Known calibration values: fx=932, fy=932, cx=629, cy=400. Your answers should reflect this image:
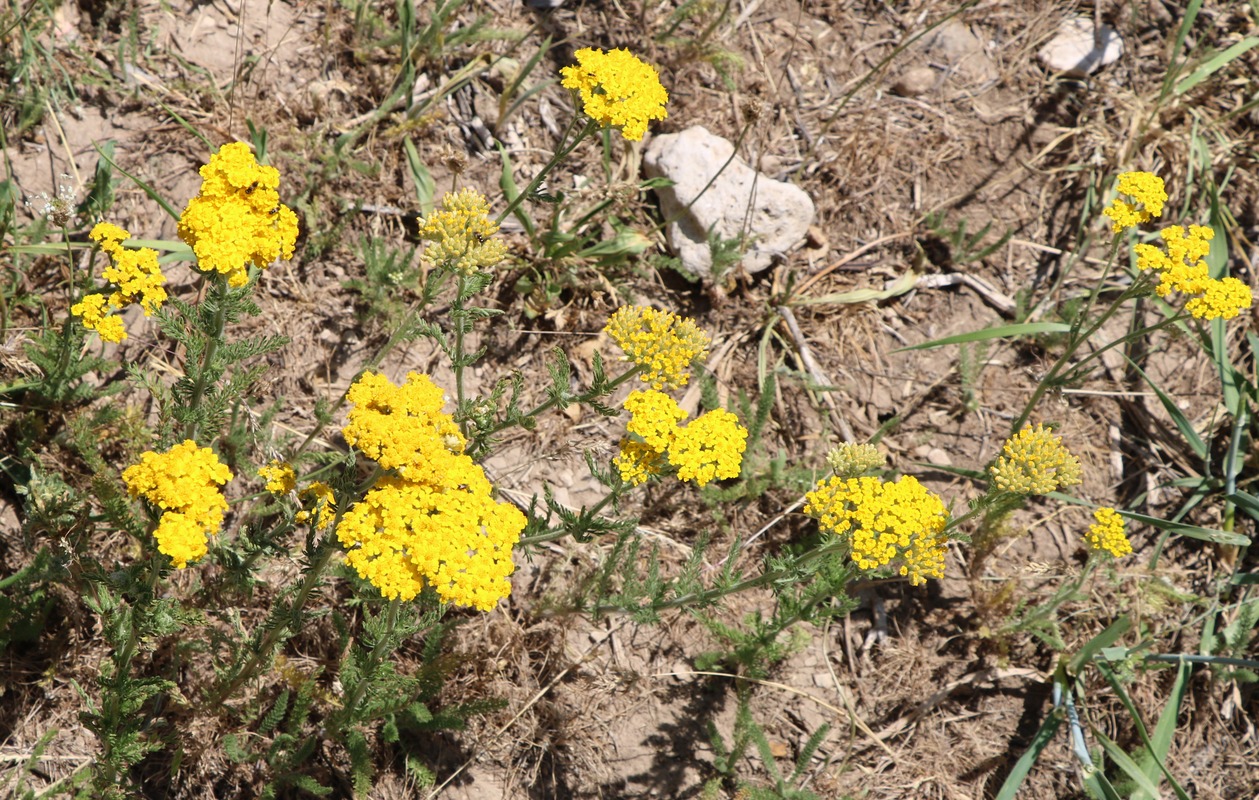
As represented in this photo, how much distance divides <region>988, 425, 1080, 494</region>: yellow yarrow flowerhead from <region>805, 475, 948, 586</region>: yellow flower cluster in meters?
0.40

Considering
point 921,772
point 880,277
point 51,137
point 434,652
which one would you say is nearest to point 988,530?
point 921,772

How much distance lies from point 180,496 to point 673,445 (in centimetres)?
167

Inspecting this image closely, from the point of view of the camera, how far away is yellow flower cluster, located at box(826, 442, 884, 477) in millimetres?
3998

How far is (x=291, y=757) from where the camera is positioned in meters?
4.02

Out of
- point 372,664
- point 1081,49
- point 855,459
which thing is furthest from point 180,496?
point 1081,49

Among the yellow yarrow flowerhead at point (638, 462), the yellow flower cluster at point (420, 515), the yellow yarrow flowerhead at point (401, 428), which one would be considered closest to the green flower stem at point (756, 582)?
the yellow yarrow flowerhead at point (638, 462)

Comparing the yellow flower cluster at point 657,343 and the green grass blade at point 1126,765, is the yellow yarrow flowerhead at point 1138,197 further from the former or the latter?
the green grass blade at point 1126,765

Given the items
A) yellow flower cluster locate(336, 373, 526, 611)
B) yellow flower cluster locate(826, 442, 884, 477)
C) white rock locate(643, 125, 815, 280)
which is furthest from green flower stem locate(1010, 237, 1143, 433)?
yellow flower cluster locate(336, 373, 526, 611)

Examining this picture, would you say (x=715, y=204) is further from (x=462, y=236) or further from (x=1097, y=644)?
(x=1097, y=644)

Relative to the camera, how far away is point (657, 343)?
12.1ft

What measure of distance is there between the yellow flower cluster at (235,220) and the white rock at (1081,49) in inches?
212

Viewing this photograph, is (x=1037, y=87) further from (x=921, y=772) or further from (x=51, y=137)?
(x=51, y=137)

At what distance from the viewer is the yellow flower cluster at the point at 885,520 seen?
3615 mm

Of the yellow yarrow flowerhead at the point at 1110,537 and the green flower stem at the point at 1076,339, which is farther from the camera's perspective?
the green flower stem at the point at 1076,339
